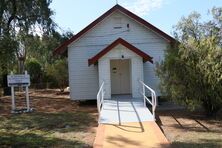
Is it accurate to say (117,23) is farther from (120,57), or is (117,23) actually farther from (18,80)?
(18,80)

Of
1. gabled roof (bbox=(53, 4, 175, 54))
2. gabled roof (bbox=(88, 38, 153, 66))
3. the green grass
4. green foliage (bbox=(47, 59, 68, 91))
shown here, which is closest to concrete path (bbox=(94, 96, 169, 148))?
the green grass

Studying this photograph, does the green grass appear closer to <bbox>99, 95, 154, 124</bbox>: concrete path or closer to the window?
<bbox>99, 95, 154, 124</bbox>: concrete path

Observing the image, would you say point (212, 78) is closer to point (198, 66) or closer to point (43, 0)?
point (198, 66)

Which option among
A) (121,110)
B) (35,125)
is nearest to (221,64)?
(121,110)

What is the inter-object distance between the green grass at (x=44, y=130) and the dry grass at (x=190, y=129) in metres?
2.85

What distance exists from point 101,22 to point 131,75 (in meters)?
3.74

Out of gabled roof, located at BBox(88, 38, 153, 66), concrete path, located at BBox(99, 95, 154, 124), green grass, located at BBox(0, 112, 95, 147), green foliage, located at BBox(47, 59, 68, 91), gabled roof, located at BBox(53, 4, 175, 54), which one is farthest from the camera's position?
green foliage, located at BBox(47, 59, 68, 91)

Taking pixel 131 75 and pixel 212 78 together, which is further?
pixel 131 75

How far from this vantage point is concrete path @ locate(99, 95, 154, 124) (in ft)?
49.7

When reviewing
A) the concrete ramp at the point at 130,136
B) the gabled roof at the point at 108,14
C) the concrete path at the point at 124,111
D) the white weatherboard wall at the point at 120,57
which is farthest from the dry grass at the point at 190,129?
the gabled roof at the point at 108,14

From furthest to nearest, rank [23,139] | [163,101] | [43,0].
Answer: [43,0] → [163,101] → [23,139]

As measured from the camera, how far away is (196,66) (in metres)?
16.6

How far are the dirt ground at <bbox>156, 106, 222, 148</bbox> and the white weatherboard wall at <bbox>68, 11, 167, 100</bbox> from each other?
205 inches

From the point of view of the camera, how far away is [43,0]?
29.5 meters
